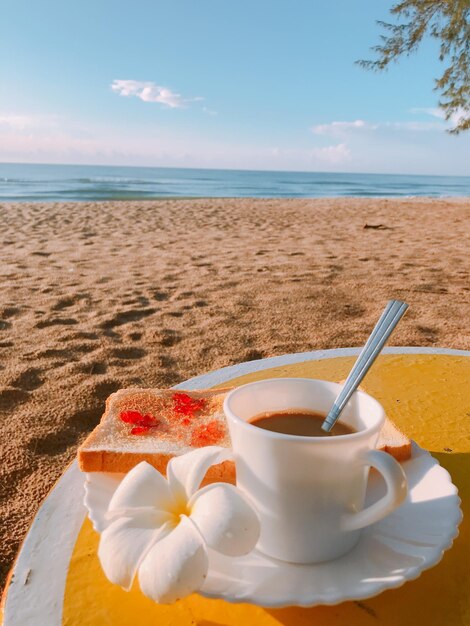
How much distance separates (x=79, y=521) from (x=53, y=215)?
10.2m

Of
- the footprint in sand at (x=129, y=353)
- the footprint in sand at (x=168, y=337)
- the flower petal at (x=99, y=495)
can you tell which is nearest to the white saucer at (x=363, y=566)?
the flower petal at (x=99, y=495)

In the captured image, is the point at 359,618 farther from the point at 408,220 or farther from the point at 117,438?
the point at 408,220

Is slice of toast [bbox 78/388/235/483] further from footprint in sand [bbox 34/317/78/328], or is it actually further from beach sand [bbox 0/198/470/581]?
footprint in sand [bbox 34/317/78/328]

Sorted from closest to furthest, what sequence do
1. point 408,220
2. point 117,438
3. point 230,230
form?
point 117,438
point 230,230
point 408,220

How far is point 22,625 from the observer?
0.57 meters

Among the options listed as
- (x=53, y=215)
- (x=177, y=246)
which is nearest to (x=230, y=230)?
(x=177, y=246)

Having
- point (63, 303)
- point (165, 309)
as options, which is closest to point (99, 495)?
point (165, 309)

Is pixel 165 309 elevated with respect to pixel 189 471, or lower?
lower

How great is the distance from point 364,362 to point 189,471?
0.29 meters

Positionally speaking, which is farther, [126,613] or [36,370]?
[36,370]

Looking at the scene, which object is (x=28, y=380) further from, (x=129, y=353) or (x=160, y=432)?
(x=160, y=432)

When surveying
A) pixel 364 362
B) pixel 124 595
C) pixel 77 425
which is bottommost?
pixel 77 425

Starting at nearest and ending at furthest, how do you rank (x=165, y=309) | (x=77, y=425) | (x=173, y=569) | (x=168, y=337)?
(x=173, y=569), (x=77, y=425), (x=168, y=337), (x=165, y=309)

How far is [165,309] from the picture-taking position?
3.70 meters
